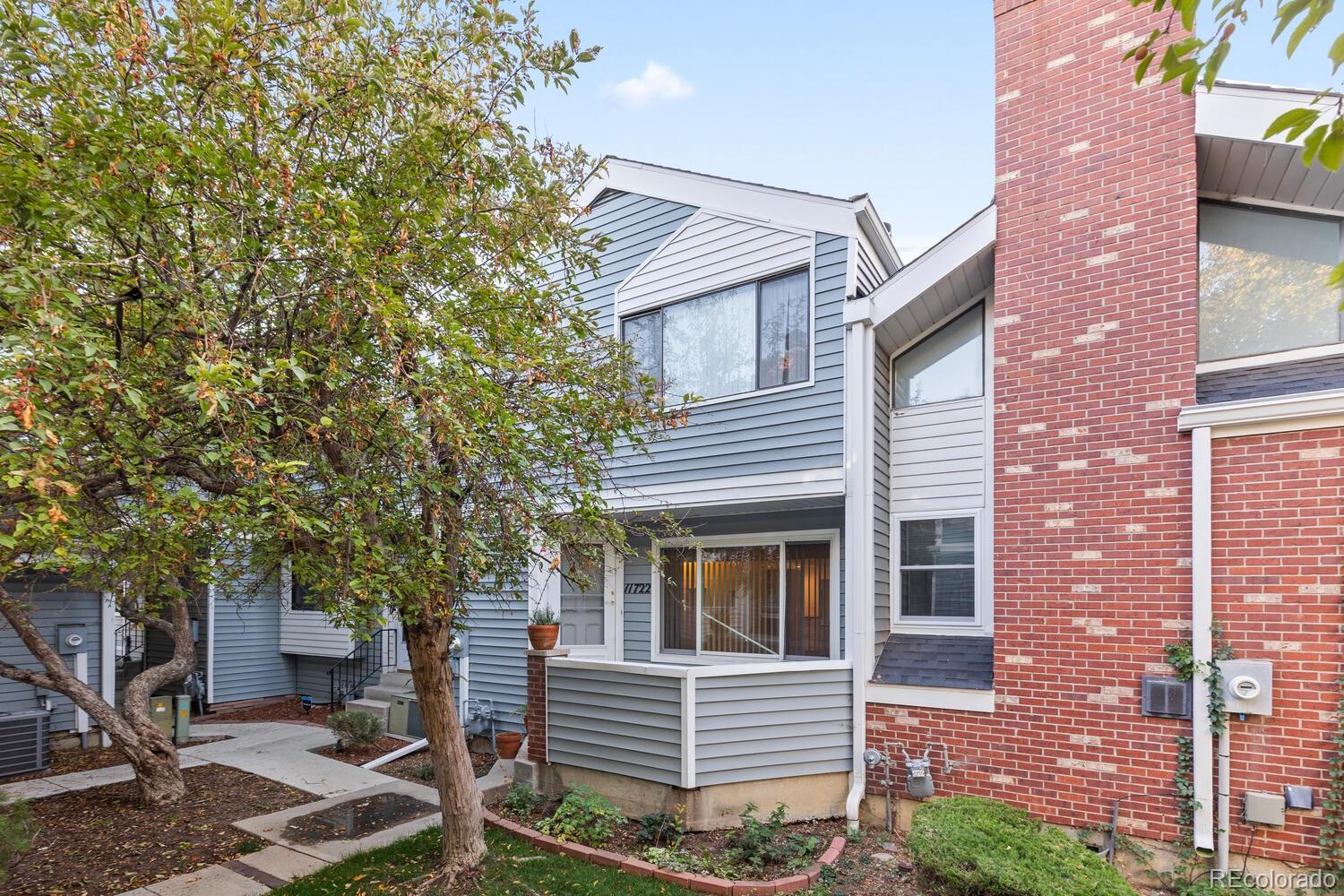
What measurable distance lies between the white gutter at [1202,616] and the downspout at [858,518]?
2.63 meters

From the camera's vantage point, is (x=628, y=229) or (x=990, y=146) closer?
(x=990, y=146)

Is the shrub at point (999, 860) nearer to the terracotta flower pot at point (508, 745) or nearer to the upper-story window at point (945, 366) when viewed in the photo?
the upper-story window at point (945, 366)

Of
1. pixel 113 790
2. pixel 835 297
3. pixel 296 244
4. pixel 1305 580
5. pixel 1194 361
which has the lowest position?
pixel 113 790

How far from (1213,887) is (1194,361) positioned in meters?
3.88

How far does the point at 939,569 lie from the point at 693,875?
388 centimetres

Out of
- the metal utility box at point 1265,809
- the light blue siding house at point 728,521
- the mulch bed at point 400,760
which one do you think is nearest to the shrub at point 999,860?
the metal utility box at point 1265,809

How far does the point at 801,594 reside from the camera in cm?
880

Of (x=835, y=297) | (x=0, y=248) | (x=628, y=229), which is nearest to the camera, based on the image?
(x=0, y=248)

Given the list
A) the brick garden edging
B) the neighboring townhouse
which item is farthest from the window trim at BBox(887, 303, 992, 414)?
the brick garden edging

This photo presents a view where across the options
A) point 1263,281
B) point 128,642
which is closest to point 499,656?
point 1263,281

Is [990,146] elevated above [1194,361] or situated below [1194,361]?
above

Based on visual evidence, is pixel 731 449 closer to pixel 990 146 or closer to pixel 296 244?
pixel 990 146

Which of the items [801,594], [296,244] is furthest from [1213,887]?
[296,244]

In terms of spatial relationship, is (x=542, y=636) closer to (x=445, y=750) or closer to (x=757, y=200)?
(x=445, y=750)
